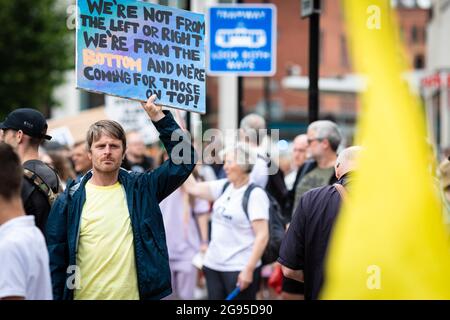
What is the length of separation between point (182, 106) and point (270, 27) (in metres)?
4.01

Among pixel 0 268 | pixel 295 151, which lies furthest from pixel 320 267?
pixel 295 151

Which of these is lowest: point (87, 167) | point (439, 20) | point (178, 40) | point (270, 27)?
point (87, 167)

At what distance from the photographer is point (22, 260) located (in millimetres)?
3514

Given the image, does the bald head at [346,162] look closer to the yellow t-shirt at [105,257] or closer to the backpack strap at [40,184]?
the yellow t-shirt at [105,257]

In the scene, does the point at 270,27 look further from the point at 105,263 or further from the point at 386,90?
the point at 386,90

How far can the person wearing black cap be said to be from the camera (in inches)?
200

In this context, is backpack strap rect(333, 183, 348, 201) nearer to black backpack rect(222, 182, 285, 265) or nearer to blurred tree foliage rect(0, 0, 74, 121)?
black backpack rect(222, 182, 285, 265)

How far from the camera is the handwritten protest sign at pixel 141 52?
17.3ft

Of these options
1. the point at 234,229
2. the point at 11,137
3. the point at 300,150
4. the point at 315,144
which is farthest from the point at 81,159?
the point at 11,137

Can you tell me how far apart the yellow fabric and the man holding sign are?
249cm

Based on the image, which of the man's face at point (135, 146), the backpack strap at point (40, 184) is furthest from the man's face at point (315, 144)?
the man's face at point (135, 146)

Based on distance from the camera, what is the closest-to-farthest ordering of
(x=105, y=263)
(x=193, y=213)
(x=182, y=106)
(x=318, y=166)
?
(x=105, y=263), (x=182, y=106), (x=318, y=166), (x=193, y=213)

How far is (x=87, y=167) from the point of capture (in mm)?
8094

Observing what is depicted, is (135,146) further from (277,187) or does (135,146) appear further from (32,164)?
(32,164)
